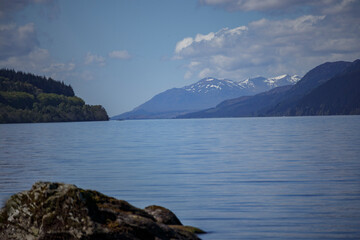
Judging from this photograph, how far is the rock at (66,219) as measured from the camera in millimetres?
11336

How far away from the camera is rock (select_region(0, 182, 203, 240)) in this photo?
11336mm

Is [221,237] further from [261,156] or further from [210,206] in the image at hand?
[261,156]

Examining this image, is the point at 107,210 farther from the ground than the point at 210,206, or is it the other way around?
the point at 107,210

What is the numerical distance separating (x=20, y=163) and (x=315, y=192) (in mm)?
28863

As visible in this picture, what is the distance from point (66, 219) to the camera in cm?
1142

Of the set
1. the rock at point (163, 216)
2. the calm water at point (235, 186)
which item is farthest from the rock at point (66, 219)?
the calm water at point (235, 186)

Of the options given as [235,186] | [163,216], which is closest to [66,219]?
[163,216]

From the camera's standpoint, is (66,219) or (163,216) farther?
(163,216)

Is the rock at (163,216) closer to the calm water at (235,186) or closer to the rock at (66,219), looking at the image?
the calm water at (235,186)

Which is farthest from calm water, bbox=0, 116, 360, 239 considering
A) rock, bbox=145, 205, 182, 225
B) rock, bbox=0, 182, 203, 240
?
rock, bbox=0, 182, 203, 240

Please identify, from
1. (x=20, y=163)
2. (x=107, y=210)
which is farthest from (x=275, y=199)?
(x=20, y=163)

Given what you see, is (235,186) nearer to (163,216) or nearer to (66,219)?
(163,216)

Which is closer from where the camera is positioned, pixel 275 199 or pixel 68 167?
pixel 275 199

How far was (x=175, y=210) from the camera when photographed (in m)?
21.3
